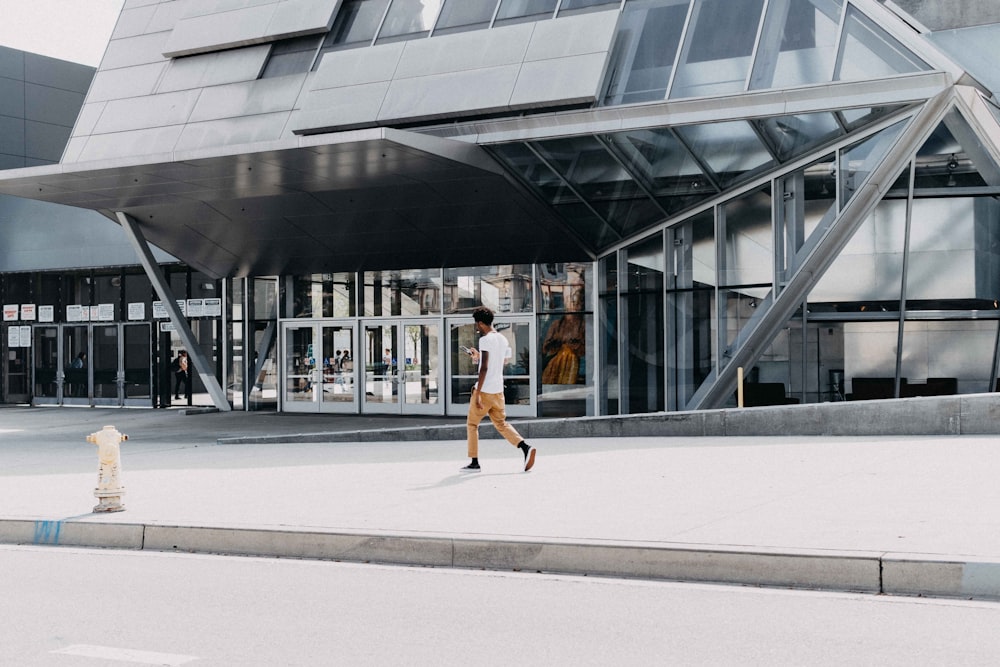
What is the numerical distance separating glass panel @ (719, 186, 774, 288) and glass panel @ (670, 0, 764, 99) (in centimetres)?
244

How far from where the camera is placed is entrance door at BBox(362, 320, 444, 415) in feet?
84.1

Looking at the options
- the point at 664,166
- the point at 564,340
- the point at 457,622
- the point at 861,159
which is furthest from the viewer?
the point at 564,340

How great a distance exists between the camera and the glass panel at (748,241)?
1838 centimetres

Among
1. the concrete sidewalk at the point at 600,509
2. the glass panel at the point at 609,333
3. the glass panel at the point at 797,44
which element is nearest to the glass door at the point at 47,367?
the glass panel at the point at 609,333

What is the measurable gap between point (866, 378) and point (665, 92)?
13.1m

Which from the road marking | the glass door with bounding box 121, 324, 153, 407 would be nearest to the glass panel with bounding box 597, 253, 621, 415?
the glass door with bounding box 121, 324, 153, 407

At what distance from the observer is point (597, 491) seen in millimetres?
10102

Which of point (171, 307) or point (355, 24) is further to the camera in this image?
point (171, 307)

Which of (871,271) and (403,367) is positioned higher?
(871,271)

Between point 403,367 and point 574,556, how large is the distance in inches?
746

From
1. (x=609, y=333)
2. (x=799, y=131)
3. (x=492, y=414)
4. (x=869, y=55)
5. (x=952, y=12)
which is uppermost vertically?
(x=952, y=12)

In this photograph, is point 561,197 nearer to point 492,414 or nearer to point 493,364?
point 493,364

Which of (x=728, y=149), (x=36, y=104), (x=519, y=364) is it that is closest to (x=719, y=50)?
(x=728, y=149)

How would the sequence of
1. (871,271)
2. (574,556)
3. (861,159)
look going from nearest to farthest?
(574,556) < (861,159) < (871,271)
